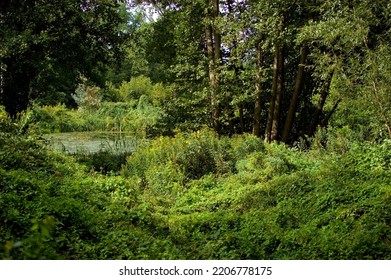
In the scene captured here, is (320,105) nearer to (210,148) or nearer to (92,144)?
(210,148)

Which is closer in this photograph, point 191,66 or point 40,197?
point 40,197

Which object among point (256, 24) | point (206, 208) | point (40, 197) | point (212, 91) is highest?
point (256, 24)

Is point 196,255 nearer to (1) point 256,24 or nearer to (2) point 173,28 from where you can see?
(1) point 256,24

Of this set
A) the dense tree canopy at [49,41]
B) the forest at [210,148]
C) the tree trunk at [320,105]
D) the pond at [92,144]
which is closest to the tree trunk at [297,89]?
the forest at [210,148]

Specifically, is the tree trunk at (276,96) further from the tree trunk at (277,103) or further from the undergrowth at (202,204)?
the undergrowth at (202,204)

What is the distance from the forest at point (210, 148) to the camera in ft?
17.1

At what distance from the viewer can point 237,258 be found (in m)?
4.80

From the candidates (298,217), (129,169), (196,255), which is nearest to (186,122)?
(129,169)

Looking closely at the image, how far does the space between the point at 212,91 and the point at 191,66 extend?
1.42 metres

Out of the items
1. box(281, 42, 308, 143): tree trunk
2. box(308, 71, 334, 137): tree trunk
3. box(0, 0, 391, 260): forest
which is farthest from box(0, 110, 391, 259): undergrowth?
box(308, 71, 334, 137): tree trunk

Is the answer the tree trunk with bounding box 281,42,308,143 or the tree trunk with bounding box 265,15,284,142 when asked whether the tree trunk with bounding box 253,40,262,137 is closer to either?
the tree trunk with bounding box 265,15,284,142

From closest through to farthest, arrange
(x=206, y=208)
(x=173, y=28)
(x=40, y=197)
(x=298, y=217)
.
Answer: (x=40, y=197)
(x=298, y=217)
(x=206, y=208)
(x=173, y=28)

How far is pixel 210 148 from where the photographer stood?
10578 mm
